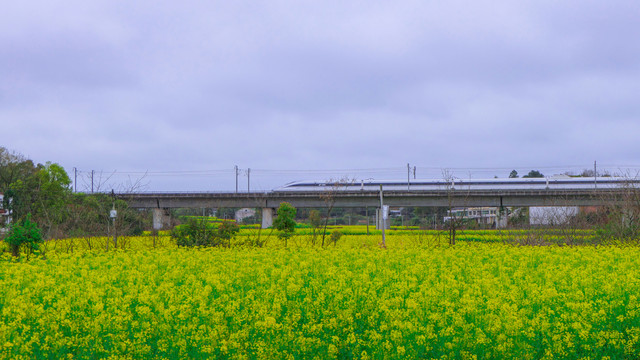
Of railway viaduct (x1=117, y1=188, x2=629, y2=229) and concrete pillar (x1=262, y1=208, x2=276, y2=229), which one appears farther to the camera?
concrete pillar (x1=262, y1=208, x2=276, y2=229)

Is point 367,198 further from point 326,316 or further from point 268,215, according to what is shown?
point 326,316

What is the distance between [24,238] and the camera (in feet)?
55.4

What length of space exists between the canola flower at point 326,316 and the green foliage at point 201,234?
988 cm

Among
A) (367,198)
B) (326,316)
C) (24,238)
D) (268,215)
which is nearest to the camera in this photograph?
(326,316)

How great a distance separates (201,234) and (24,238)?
6067 millimetres

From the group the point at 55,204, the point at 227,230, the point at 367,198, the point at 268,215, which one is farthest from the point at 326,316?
the point at 268,215

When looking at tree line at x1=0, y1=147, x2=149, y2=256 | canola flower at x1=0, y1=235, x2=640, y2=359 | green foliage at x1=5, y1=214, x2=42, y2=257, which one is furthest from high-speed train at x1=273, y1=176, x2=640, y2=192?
canola flower at x1=0, y1=235, x2=640, y2=359

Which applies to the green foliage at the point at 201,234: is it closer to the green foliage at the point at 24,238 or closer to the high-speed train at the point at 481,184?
the green foliage at the point at 24,238

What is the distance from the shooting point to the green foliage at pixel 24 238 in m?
16.8

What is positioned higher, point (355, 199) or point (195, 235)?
point (355, 199)

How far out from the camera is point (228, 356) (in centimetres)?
547

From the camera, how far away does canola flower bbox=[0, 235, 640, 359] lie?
5.57 meters

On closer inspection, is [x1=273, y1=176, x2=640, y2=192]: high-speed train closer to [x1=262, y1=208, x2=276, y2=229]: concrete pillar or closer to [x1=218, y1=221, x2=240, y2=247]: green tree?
[x1=262, y1=208, x2=276, y2=229]: concrete pillar

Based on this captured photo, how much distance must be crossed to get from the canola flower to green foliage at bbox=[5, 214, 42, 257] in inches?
270
